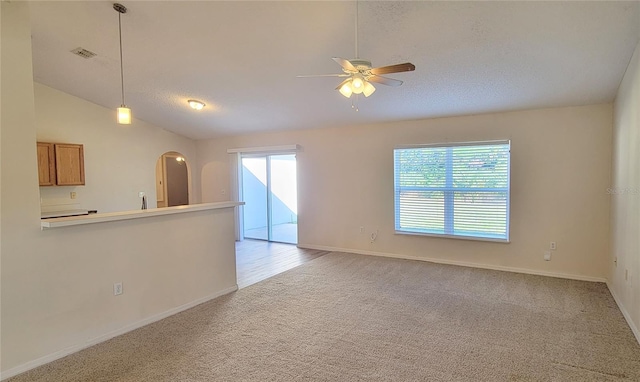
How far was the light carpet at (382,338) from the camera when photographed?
246cm

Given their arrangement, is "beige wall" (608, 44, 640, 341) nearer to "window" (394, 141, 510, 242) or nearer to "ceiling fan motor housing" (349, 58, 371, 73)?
"window" (394, 141, 510, 242)

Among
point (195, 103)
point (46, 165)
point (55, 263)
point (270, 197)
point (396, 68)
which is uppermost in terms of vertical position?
point (195, 103)

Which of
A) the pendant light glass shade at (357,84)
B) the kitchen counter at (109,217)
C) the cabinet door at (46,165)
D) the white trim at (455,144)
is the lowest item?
the kitchen counter at (109,217)

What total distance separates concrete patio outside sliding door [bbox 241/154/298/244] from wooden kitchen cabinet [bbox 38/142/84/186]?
307 cm

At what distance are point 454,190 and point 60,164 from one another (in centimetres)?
625

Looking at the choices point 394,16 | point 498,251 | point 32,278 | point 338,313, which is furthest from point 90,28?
point 498,251

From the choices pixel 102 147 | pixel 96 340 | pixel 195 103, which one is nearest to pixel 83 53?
pixel 195 103

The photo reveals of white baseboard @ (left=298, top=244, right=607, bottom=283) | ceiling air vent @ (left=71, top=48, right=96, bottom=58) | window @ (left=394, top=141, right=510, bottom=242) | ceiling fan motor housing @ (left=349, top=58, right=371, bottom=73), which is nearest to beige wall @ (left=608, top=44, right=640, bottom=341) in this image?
white baseboard @ (left=298, top=244, right=607, bottom=283)

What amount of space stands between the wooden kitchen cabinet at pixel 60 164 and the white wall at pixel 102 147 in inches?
8.6

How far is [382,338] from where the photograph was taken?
295 centimetres

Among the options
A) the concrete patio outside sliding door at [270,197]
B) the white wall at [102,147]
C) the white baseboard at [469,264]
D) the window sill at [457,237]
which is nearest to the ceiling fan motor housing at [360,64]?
the window sill at [457,237]

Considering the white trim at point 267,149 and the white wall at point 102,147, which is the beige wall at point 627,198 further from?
the white wall at point 102,147

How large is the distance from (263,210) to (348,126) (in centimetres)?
303

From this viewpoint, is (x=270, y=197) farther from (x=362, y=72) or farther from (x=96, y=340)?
(x=362, y=72)
